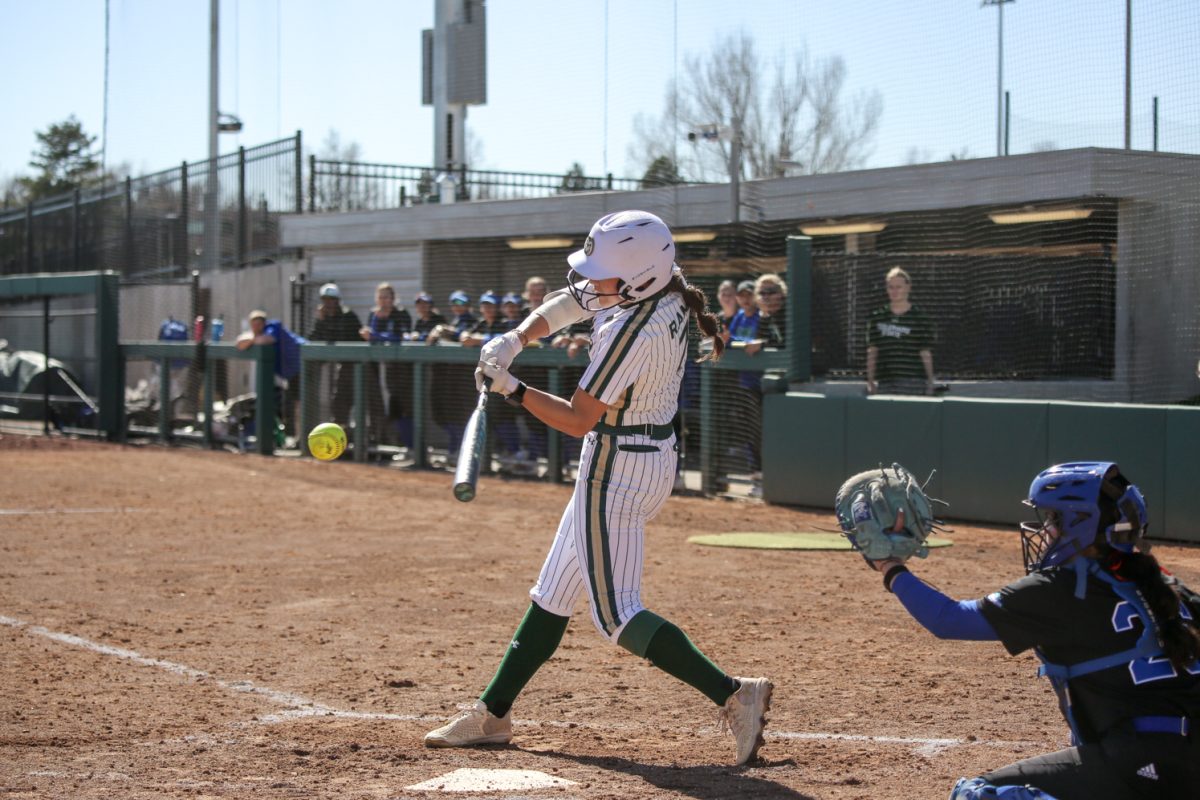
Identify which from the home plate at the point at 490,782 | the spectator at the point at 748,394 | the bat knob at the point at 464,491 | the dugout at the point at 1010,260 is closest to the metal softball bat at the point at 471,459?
the bat knob at the point at 464,491

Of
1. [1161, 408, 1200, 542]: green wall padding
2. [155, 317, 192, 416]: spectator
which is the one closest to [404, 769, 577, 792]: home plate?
[1161, 408, 1200, 542]: green wall padding

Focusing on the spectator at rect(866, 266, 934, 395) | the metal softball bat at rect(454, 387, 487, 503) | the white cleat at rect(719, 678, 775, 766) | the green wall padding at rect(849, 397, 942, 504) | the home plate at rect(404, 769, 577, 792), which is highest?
the spectator at rect(866, 266, 934, 395)

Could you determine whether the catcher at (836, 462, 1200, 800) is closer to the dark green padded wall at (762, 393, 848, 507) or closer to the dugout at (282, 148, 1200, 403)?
the dugout at (282, 148, 1200, 403)

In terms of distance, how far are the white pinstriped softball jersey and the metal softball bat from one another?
1.24ft

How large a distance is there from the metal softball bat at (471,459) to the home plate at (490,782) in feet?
2.94

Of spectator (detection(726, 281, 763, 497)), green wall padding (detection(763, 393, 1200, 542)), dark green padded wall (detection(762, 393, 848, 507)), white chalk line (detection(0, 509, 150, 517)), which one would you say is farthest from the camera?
spectator (detection(726, 281, 763, 497))

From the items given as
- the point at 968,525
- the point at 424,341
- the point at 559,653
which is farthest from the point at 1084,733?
the point at 424,341

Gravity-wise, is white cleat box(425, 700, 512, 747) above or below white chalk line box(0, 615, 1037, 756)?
above

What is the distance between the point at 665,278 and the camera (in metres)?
4.53

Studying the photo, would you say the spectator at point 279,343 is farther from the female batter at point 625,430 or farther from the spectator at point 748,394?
the female batter at point 625,430

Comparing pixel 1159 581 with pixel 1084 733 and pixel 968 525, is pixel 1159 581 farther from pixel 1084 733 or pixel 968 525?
pixel 968 525

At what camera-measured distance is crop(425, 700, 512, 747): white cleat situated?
4703 millimetres

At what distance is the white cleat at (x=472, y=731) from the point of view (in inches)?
185

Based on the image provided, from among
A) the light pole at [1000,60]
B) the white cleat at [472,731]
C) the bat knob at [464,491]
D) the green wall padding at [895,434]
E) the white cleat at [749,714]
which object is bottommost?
the white cleat at [472,731]
